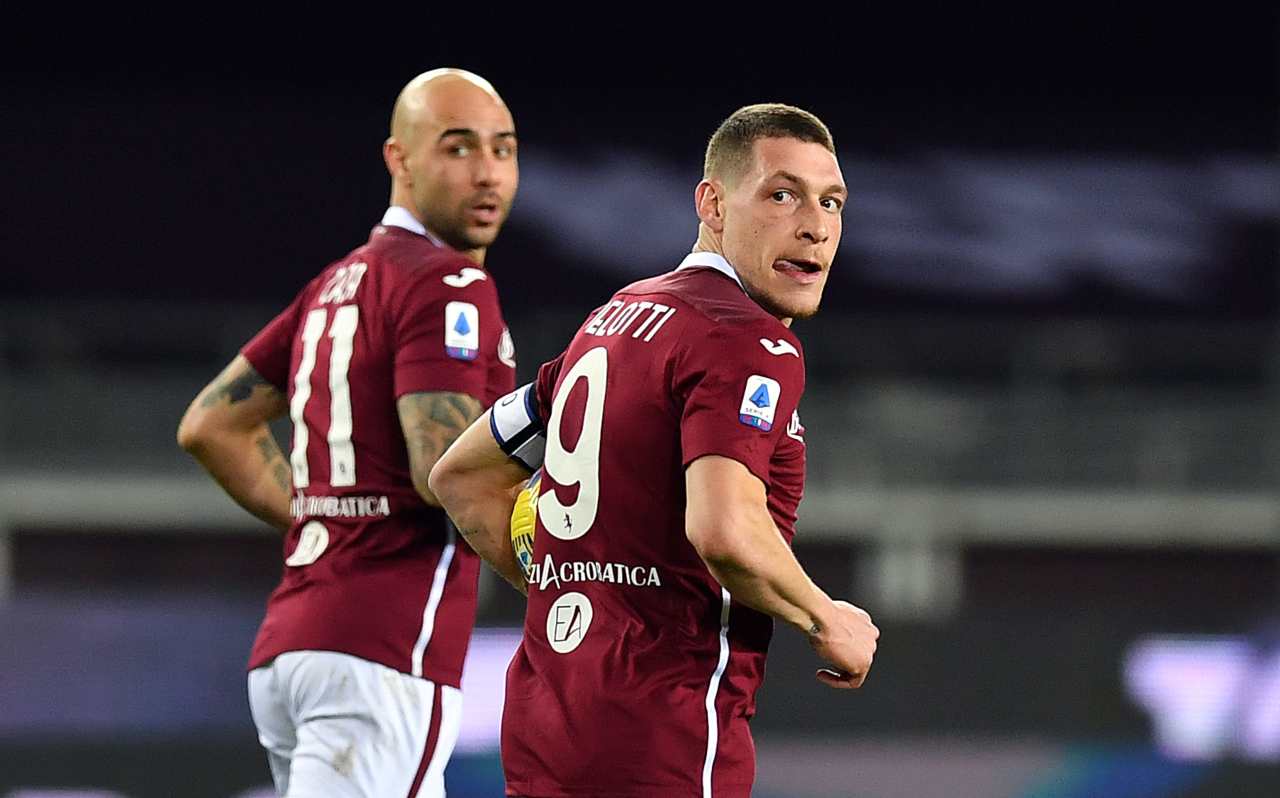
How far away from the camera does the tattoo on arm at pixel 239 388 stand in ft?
15.4

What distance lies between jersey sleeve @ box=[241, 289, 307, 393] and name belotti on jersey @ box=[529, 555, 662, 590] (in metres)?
1.53

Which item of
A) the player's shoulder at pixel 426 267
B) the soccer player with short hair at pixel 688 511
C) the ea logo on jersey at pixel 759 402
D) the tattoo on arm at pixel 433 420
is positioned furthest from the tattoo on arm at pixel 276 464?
the ea logo on jersey at pixel 759 402

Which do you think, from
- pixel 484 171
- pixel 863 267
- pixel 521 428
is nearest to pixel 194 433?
pixel 484 171

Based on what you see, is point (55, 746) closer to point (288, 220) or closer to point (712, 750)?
point (712, 750)

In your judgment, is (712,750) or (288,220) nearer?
(712,750)

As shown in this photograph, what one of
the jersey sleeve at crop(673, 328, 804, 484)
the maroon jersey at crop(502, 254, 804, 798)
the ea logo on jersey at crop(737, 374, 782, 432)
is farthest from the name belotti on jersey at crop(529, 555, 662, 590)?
the ea logo on jersey at crop(737, 374, 782, 432)

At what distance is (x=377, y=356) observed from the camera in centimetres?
419

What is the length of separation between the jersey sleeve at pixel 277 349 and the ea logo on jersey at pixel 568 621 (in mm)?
1609

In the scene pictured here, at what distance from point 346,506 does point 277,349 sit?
60 centimetres

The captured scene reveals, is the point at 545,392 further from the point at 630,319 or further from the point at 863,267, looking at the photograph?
the point at 863,267

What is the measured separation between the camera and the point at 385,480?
13.6 feet

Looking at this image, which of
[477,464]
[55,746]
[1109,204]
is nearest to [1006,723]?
[55,746]

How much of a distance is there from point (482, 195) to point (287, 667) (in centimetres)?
116

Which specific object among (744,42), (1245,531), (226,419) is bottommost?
(1245,531)
